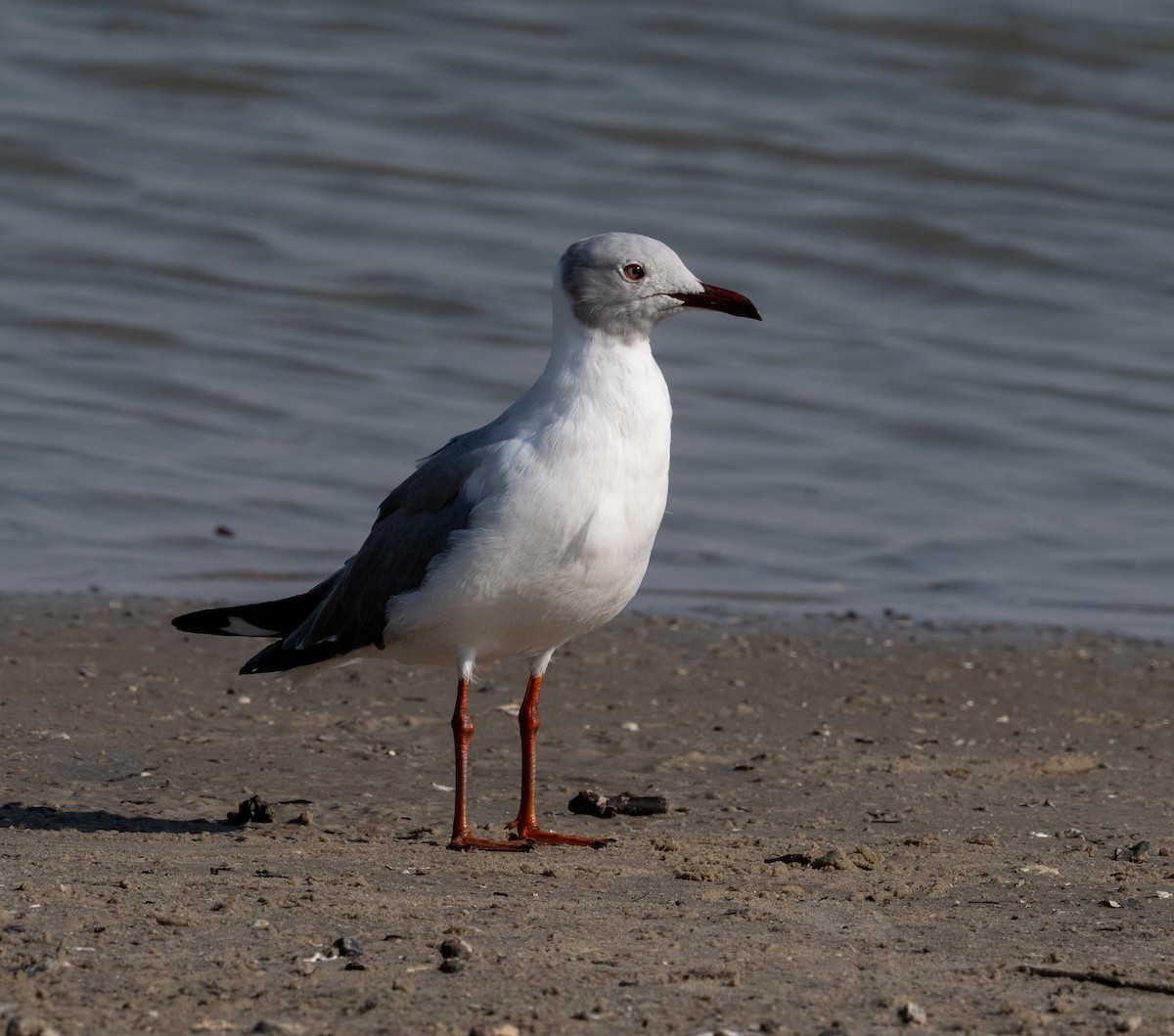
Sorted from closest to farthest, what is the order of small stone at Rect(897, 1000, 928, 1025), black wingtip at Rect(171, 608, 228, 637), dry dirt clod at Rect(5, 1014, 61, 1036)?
dry dirt clod at Rect(5, 1014, 61, 1036) → small stone at Rect(897, 1000, 928, 1025) → black wingtip at Rect(171, 608, 228, 637)

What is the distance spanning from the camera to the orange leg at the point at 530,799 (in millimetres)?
5633

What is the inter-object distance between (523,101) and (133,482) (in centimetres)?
969

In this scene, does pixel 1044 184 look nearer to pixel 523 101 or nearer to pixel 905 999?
pixel 523 101

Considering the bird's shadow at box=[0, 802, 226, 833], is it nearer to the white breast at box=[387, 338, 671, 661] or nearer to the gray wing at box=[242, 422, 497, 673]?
the gray wing at box=[242, 422, 497, 673]

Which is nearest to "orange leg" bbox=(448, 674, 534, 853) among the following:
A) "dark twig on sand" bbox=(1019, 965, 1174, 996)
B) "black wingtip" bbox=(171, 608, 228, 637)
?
"black wingtip" bbox=(171, 608, 228, 637)

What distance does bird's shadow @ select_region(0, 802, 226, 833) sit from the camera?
5535 millimetres

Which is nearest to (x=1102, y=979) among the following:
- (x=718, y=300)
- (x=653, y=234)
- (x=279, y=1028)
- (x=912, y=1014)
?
(x=912, y=1014)

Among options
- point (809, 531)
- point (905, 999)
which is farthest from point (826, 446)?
point (905, 999)

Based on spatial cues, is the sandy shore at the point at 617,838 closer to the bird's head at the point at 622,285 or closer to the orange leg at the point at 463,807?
the orange leg at the point at 463,807

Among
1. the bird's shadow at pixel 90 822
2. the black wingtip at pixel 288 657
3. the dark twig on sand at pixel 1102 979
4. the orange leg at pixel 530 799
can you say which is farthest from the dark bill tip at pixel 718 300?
the dark twig on sand at pixel 1102 979

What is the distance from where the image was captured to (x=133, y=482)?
404 inches

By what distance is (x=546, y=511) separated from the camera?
17.6ft

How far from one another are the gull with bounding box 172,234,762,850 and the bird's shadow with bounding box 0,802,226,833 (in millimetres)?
705

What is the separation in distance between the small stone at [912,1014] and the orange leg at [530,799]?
1.85 metres
